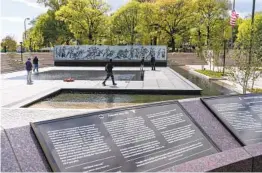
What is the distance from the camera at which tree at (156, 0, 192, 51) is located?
5231cm

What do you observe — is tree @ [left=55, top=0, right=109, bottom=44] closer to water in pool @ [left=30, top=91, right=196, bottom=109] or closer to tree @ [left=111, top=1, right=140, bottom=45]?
tree @ [left=111, top=1, right=140, bottom=45]

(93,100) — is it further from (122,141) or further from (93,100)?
(122,141)

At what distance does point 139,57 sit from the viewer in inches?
1463

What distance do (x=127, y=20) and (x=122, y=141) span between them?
47.6m

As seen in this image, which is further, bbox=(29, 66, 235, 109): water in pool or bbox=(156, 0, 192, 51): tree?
bbox=(156, 0, 192, 51): tree

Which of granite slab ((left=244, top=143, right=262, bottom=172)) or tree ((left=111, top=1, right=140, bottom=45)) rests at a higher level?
tree ((left=111, top=1, right=140, bottom=45))

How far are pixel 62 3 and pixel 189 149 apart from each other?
62570 millimetres

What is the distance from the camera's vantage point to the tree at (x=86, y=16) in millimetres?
46125

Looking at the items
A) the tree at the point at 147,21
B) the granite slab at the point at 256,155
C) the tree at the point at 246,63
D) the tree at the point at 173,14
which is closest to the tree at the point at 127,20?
the tree at the point at 147,21

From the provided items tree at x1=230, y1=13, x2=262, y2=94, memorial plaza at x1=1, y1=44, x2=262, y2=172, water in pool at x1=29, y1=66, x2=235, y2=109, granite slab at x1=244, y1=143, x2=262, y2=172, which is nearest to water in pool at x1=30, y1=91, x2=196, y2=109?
water in pool at x1=29, y1=66, x2=235, y2=109

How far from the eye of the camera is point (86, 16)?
46.2m

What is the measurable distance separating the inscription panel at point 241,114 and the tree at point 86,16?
4247 centimetres

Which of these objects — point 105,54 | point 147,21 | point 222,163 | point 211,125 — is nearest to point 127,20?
point 147,21

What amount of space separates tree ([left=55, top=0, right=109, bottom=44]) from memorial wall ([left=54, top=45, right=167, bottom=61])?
10.5 metres
